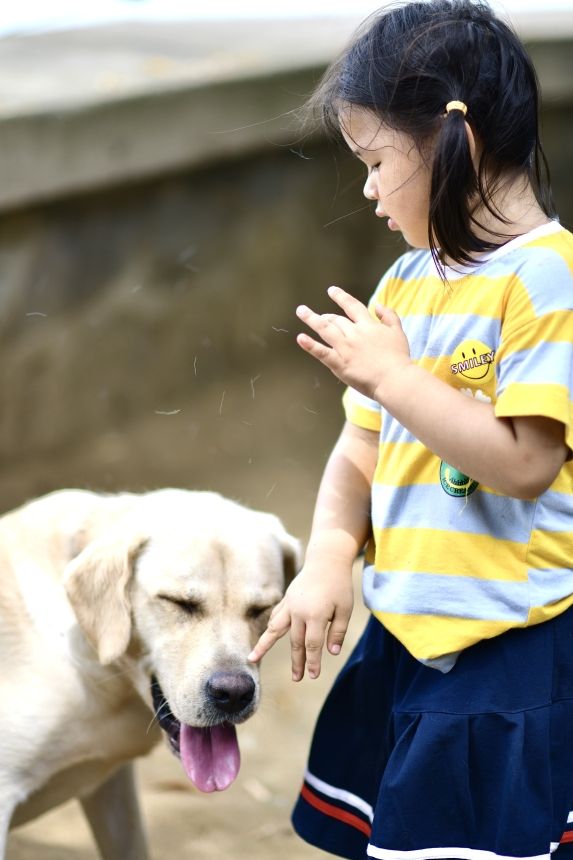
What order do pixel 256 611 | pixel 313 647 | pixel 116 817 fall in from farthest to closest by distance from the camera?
pixel 116 817 → pixel 256 611 → pixel 313 647

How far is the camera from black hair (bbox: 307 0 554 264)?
57.6 inches

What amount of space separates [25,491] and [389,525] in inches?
132

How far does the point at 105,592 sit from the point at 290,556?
0.33 m

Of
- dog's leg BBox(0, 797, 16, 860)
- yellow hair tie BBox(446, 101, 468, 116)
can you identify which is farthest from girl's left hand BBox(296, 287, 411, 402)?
dog's leg BBox(0, 797, 16, 860)

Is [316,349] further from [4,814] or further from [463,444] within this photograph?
[4,814]

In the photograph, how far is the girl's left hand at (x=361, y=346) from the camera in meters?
1.45

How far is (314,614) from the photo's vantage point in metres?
1.62

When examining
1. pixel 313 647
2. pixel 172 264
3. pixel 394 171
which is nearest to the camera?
pixel 394 171

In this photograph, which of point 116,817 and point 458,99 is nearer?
point 458,99

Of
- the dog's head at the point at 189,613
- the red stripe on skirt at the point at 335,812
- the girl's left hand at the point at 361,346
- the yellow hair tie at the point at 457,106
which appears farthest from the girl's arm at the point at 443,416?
the red stripe on skirt at the point at 335,812

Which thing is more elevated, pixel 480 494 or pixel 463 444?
pixel 463 444

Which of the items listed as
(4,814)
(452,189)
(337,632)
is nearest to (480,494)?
(337,632)

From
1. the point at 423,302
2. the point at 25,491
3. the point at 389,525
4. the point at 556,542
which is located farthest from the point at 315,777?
the point at 25,491

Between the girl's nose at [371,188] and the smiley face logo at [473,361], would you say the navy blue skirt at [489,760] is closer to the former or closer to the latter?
the smiley face logo at [473,361]
